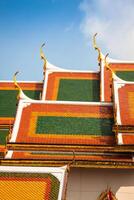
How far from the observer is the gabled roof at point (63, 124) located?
46.7 feet

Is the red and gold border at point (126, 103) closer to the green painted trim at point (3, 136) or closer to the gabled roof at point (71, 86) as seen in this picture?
the gabled roof at point (71, 86)

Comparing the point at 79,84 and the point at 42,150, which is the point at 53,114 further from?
the point at 79,84

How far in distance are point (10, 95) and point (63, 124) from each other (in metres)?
7.03

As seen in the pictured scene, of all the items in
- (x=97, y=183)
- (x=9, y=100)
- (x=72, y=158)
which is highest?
(x=9, y=100)

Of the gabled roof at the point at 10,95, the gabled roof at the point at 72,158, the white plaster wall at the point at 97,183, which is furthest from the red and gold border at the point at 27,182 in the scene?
the gabled roof at the point at 10,95

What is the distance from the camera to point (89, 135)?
14461 millimetres

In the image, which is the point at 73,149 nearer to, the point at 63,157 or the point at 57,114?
the point at 63,157

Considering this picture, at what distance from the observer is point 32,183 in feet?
32.3

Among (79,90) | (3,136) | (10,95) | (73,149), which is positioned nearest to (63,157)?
(73,149)

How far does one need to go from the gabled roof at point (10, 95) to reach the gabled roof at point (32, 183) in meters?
8.17

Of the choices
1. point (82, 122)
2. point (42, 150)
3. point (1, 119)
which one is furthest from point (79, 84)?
point (42, 150)

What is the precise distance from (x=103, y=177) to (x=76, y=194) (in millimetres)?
1143

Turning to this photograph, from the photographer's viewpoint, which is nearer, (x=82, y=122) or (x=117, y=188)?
(x=117, y=188)

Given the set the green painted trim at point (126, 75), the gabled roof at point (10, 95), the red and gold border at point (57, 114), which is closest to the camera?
the red and gold border at point (57, 114)
